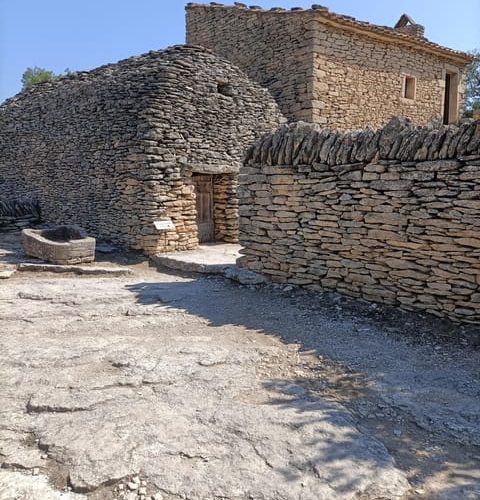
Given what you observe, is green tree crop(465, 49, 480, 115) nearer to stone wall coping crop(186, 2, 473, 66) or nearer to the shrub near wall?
stone wall coping crop(186, 2, 473, 66)

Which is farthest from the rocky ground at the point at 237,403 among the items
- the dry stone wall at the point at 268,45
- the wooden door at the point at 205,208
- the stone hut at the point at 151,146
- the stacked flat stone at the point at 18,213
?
the dry stone wall at the point at 268,45

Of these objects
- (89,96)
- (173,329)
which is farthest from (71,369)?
(89,96)

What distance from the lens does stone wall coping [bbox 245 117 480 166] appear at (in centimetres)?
458

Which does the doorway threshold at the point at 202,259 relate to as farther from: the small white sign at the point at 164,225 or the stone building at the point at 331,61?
the stone building at the point at 331,61

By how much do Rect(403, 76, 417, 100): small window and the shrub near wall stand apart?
31.0ft

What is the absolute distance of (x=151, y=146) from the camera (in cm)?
895

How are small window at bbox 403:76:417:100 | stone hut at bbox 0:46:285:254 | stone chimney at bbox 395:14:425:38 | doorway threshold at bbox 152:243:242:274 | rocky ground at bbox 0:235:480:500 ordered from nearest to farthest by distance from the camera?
rocky ground at bbox 0:235:480:500, doorway threshold at bbox 152:243:242:274, stone hut at bbox 0:46:285:254, small window at bbox 403:76:417:100, stone chimney at bbox 395:14:425:38

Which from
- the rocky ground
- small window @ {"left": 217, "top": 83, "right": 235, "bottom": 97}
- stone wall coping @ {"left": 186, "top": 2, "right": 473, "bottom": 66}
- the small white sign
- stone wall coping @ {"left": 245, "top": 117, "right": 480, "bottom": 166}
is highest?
stone wall coping @ {"left": 186, "top": 2, "right": 473, "bottom": 66}

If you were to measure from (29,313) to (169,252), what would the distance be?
409 cm

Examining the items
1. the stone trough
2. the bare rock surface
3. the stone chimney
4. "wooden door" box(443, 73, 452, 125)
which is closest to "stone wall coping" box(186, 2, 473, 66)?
"wooden door" box(443, 73, 452, 125)

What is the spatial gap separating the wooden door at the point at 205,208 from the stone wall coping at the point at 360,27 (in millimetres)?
5144

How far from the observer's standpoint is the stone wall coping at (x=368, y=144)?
15.0 feet

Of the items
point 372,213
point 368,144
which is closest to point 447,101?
point 368,144

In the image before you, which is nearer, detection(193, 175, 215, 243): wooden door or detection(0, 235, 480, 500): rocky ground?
detection(0, 235, 480, 500): rocky ground
